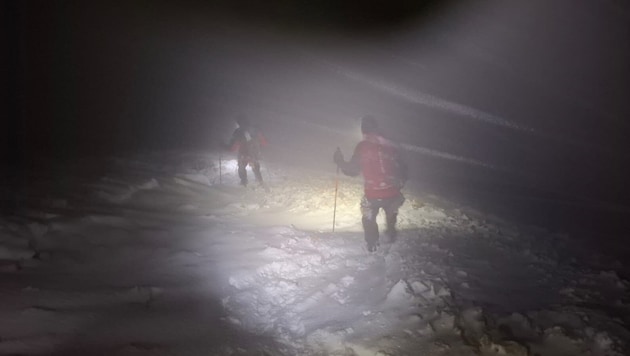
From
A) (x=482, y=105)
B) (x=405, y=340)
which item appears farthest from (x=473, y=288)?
(x=482, y=105)

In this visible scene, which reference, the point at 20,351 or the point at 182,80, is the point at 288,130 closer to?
the point at 182,80

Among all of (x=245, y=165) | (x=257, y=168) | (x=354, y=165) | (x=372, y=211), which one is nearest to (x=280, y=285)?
(x=372, y=211)

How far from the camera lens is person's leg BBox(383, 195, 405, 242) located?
6.41m

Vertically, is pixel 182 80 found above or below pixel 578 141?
above

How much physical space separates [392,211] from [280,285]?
7.66ft

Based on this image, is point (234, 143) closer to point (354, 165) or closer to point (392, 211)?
point (354, 165)

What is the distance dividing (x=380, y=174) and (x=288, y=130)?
75.4 feet

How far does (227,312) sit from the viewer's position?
4.24 m

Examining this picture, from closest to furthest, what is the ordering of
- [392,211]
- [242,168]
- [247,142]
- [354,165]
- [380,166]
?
[380,166] → [354,165] → [392,211] → [247,142] → [242,168]

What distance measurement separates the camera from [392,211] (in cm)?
650

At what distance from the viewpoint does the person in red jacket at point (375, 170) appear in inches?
247

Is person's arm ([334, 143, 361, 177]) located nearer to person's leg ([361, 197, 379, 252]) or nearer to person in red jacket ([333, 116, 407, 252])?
person in red jacket ([333, 116, 407, 252])

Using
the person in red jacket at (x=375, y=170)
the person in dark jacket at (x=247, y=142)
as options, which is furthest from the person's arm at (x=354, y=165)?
Answer: the person in dark jacket at (x=247, y=142)

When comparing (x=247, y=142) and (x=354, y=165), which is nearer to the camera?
(x=354, y=165)
